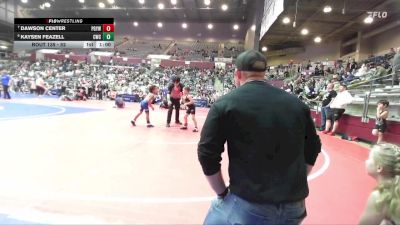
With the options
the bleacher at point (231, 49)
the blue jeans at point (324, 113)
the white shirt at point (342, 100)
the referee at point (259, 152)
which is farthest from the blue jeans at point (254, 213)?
the bleacher at point (231, 49)

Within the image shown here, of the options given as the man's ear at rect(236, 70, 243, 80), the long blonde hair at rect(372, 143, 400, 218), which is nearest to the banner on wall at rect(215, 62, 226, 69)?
the man's ear at rect(236, 70, 243, 80)

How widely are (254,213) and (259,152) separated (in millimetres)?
320

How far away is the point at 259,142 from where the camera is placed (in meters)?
1.72

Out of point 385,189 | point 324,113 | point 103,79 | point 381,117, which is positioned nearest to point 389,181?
point 385,189

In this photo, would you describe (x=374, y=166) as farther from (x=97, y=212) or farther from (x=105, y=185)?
(x=105, y=185)

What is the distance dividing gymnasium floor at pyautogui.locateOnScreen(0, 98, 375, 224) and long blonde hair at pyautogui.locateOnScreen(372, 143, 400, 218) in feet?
5.59

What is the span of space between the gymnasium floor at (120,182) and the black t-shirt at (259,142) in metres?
1.69

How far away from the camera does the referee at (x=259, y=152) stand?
5.60 feet

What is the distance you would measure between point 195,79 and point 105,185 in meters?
30.7

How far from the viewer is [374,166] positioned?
1838 mm

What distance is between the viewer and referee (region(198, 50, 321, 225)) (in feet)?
5.60

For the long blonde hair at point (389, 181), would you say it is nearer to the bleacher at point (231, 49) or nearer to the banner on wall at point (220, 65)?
the banner on wall at point (220, 65)

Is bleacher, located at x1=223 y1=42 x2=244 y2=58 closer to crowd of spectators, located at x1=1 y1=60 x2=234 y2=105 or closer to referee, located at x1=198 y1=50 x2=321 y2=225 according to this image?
crowd of spectators, located at x1=1 y1=60 x2=234 y2=105
